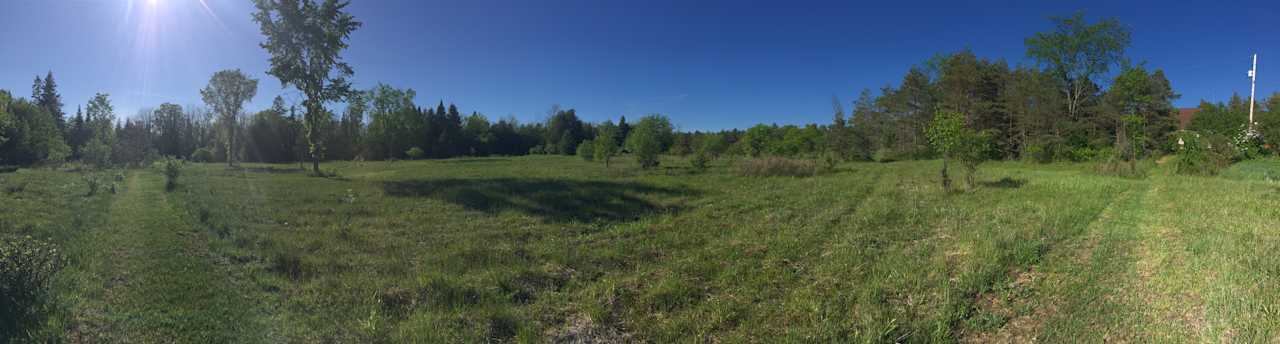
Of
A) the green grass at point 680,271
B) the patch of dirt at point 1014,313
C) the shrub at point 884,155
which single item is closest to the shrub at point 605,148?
the green grass at point 680,271

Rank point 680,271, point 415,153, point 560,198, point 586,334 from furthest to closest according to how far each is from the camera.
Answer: point 415,153, point 560,198, point 680,271, point 586,334

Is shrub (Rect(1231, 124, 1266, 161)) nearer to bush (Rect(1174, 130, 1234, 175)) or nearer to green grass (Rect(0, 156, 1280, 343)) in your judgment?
bush (Rect(1174, 130, 1234, 175))

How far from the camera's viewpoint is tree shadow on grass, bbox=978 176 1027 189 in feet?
41.2

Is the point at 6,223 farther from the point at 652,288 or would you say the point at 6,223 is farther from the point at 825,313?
the point at 825,313

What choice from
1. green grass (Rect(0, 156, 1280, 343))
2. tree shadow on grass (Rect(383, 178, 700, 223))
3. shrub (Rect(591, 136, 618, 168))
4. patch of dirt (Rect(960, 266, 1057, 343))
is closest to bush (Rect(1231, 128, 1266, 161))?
green grass (Rect(0, 156, 1280, 343))

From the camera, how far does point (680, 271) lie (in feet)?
17.7

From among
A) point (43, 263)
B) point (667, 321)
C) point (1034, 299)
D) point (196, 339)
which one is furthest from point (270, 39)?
point (1034, 299)

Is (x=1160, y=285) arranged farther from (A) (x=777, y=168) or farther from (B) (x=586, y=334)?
(A) (x=777, y=168)

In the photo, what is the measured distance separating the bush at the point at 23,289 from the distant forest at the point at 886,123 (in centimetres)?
1548

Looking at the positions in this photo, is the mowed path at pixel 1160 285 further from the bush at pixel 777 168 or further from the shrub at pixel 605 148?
the shrub at pixel 605 148

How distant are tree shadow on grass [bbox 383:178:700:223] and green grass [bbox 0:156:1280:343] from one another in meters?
0.25

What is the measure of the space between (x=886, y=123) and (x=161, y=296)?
144 feet

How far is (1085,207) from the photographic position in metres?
8.49

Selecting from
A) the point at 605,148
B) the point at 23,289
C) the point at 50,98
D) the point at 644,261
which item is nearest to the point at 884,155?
the point at 605,148
